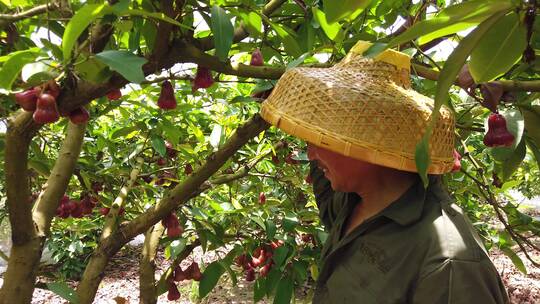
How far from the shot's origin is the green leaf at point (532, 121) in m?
1.32

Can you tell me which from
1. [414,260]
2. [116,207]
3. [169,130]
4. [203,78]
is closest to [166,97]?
[203,78]

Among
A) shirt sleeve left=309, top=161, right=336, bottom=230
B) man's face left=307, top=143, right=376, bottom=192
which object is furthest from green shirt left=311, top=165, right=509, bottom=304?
shirt sleeve left=309, top=161, right=336, bottom=230

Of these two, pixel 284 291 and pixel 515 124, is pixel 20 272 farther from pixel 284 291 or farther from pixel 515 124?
pixel 515 124

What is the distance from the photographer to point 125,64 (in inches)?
35.2

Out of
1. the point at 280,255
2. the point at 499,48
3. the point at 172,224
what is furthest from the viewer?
the point at 280,255

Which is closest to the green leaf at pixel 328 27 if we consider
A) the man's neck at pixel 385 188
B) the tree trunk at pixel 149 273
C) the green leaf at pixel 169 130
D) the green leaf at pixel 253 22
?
the green leaf at pixel 253 22

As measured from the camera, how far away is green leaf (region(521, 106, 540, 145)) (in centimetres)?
132

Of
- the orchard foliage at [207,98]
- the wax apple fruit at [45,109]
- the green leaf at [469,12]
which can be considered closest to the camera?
the green leaf at [469,12]

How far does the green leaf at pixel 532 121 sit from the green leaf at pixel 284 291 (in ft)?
3.90

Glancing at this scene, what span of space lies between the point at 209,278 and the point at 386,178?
1098 mm

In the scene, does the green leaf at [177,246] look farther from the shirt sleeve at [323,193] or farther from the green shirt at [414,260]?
the green shirt at [414,260]

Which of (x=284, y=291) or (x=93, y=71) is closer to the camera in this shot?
(x=93, y=71)

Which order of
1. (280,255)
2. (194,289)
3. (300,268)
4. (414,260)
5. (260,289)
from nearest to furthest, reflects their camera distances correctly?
(414,260) < (280,255) < (300,268) < (260,289) < (194,289)

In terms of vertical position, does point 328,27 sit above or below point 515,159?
above
